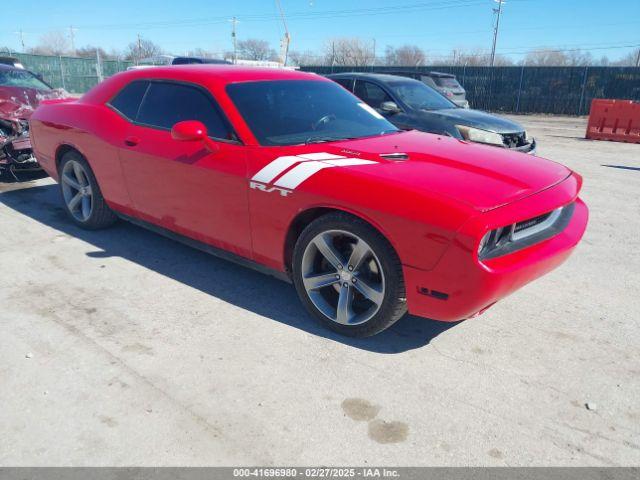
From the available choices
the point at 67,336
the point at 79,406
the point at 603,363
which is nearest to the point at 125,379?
the point at 79,406

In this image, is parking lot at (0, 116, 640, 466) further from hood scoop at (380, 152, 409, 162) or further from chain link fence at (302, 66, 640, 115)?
chain link fence at (302, 66, 640, 115)

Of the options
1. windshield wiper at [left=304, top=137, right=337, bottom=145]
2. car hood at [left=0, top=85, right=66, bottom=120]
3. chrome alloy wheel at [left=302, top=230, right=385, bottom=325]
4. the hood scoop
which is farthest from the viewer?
car hood at [left=0, top=85, right=66, bottom=120]

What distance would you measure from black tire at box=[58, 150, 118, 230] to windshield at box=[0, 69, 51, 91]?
4.02 metres

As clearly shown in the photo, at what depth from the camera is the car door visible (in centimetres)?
345

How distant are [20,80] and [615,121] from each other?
45.9 ft

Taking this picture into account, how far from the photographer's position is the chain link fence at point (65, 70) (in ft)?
98.8

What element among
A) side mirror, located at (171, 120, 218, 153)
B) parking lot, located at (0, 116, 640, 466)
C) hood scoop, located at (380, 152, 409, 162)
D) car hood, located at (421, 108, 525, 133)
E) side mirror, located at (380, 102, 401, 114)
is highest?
side mirror, located at (171, 120, 218, 153)

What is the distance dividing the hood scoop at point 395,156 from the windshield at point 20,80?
7193mm

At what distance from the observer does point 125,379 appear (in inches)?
107

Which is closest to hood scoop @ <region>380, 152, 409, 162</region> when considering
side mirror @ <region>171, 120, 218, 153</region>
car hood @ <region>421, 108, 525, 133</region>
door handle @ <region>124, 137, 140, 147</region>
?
side mirror @ <region>171, 120, 218, 153</region>

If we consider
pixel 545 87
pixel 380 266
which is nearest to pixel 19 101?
pixel 380 266

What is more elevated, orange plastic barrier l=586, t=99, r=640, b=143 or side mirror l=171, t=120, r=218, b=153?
side mirror l=171, t=120, r=218, b=153

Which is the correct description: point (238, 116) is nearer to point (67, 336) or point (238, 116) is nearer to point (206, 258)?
point (206, 258)

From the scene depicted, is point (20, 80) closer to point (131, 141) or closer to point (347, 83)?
point (347, 83)
